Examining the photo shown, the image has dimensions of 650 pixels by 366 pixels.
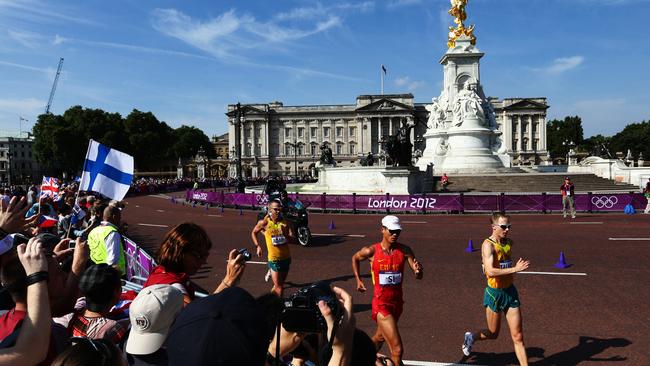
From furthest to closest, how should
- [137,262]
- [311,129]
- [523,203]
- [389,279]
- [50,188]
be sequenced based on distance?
[311,129] → [523,203] → [50,188] → [137,262] → [389,279]

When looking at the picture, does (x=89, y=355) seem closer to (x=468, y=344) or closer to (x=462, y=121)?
(x=468, y=344)

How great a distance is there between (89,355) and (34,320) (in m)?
0.78

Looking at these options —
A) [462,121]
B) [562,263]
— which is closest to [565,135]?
[462,121]

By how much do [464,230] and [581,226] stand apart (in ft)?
14.2

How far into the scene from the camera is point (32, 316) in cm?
237

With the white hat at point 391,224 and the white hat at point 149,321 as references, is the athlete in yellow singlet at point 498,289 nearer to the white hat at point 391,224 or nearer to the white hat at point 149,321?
the white hat at point 391,224

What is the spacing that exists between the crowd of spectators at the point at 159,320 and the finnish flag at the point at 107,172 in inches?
146

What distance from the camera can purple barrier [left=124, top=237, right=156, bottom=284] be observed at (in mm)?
7254

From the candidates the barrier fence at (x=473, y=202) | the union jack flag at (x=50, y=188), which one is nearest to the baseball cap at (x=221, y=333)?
the union jack flag at (x=50, y=188)

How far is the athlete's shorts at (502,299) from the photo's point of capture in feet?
16.8

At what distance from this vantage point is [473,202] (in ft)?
72.4

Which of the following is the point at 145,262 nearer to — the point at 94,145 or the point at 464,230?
the point at 94,145

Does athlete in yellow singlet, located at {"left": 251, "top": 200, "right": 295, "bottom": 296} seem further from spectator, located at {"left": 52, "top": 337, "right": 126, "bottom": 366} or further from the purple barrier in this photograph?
spectator, located at {"left": 52, "top": 337, "right": 126, "bottom": 366}

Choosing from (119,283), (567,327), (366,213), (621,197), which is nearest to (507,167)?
(621,197)
